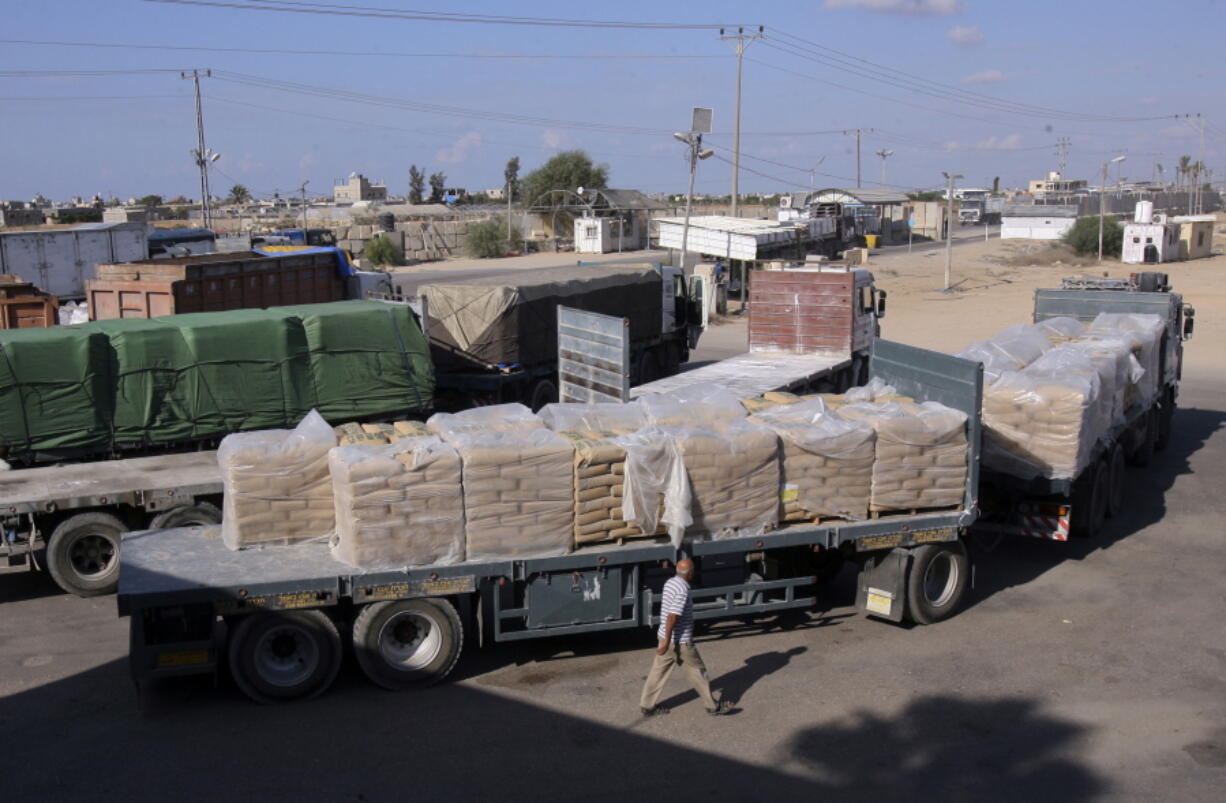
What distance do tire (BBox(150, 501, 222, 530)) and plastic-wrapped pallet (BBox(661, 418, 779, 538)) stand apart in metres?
4.95

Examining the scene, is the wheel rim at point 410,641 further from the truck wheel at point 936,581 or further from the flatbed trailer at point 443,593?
the truck wheel at point 936,581

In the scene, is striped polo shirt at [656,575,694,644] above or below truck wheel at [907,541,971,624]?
above

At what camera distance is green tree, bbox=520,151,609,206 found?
77.1 metres

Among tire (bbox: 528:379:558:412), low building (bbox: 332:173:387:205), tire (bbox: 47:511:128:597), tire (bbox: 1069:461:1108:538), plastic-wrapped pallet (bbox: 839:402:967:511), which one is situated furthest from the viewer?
low building (bbox: 332:173:387:205)

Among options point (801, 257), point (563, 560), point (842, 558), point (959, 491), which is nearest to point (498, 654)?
point (563, 560)

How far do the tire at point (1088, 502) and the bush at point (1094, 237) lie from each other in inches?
1828

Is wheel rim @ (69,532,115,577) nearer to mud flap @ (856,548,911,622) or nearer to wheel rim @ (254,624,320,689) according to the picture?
wheel rim @ (254,624,320,689)

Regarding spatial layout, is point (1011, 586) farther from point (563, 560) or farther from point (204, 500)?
point (204, 500)

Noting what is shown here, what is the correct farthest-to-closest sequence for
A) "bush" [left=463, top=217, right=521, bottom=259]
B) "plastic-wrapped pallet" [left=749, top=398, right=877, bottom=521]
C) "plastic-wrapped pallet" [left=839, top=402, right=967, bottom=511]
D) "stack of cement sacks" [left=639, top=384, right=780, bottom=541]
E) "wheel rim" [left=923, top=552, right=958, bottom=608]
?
"bush" [left=463, top=217, right=521, bottom=259]
"wheel rim" [left=923, top=552, right=958, bottom=608]
"plastic-wrapped pallet" [left=839, top=402, right=967, bottom=511]
"plastic-wrapped pallet" [left=749, top=398, right=877, bottom=521]
"stack of cement sacks" [left=639, top=384, right=780, bottom=541]

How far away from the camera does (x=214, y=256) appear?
22.0 metres

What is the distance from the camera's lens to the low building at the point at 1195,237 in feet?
181

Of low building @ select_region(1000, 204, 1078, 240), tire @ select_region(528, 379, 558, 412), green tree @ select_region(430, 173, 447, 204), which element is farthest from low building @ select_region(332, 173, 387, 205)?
tire @ select_region(528, 379, 558, 412)

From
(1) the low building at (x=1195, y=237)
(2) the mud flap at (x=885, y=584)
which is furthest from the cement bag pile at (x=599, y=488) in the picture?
(1) the low building at (x=1195, y=237)

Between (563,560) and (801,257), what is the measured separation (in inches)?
1715
